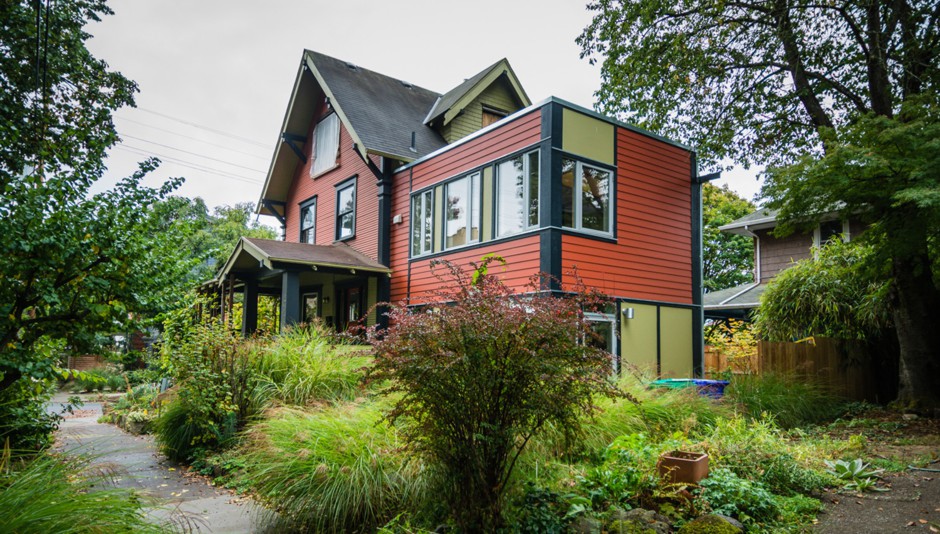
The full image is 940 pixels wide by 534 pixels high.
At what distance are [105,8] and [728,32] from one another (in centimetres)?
1262

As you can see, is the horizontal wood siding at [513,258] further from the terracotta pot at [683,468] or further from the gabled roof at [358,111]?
the terracotta pot at [683,468]

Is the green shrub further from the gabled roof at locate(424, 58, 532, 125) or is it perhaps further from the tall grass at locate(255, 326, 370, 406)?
the gabled roof at locate(424, 58, 532, 125)

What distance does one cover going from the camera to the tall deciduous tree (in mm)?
7871

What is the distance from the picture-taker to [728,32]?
1200 centimetres

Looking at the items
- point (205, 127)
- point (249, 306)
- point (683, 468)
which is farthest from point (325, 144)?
point (205, 127)

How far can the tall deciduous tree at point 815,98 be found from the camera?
7.87 metres

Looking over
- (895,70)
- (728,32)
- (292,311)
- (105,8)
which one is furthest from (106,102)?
(895,70)

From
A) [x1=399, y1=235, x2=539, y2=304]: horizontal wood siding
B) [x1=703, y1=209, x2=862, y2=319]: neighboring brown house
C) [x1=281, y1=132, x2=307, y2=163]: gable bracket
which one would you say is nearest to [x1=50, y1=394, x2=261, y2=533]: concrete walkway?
[x1=399, y1=235, x2=539, y2=304]: horizontal wood siding

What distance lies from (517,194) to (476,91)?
19.0ft

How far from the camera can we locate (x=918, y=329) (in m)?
9.60

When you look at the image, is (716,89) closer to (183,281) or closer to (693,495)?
(693,495)

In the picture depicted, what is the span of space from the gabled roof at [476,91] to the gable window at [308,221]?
14.5 ft

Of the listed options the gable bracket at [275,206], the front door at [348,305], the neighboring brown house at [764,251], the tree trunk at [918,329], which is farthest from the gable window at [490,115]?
the tree trunk at [918,329]

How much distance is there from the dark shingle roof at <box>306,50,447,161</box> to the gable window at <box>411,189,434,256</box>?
1.20m
